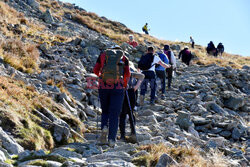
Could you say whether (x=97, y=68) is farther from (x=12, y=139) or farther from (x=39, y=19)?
(x=39, y=19)

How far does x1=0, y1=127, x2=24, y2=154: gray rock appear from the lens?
4.64m

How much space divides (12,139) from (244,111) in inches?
470

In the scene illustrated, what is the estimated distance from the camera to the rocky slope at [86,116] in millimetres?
4852

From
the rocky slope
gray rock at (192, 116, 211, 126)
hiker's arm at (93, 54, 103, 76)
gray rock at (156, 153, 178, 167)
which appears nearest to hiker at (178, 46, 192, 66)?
the rocky slope

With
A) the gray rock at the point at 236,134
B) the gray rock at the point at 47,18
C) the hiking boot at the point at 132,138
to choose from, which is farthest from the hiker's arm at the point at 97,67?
the gray rock at the point at 47,18

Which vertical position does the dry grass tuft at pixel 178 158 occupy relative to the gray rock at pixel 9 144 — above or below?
below

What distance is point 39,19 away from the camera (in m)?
23.0

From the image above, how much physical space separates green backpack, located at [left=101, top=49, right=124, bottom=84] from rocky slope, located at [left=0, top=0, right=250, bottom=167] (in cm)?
134

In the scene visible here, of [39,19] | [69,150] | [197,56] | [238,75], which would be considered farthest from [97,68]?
[197,56]

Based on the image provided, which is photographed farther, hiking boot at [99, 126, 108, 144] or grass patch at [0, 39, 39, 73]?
grass patch at [0, 39, 39, 73]

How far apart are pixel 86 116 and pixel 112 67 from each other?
3.38 metres

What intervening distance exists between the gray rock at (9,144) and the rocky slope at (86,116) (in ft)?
0.05

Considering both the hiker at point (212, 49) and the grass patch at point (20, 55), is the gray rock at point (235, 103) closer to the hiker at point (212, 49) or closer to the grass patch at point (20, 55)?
the grass patch at point (20, 55)

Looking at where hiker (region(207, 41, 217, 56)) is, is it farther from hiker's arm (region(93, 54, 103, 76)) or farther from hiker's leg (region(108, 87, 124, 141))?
hiker's leg (region(108, 87, 124, 141))
